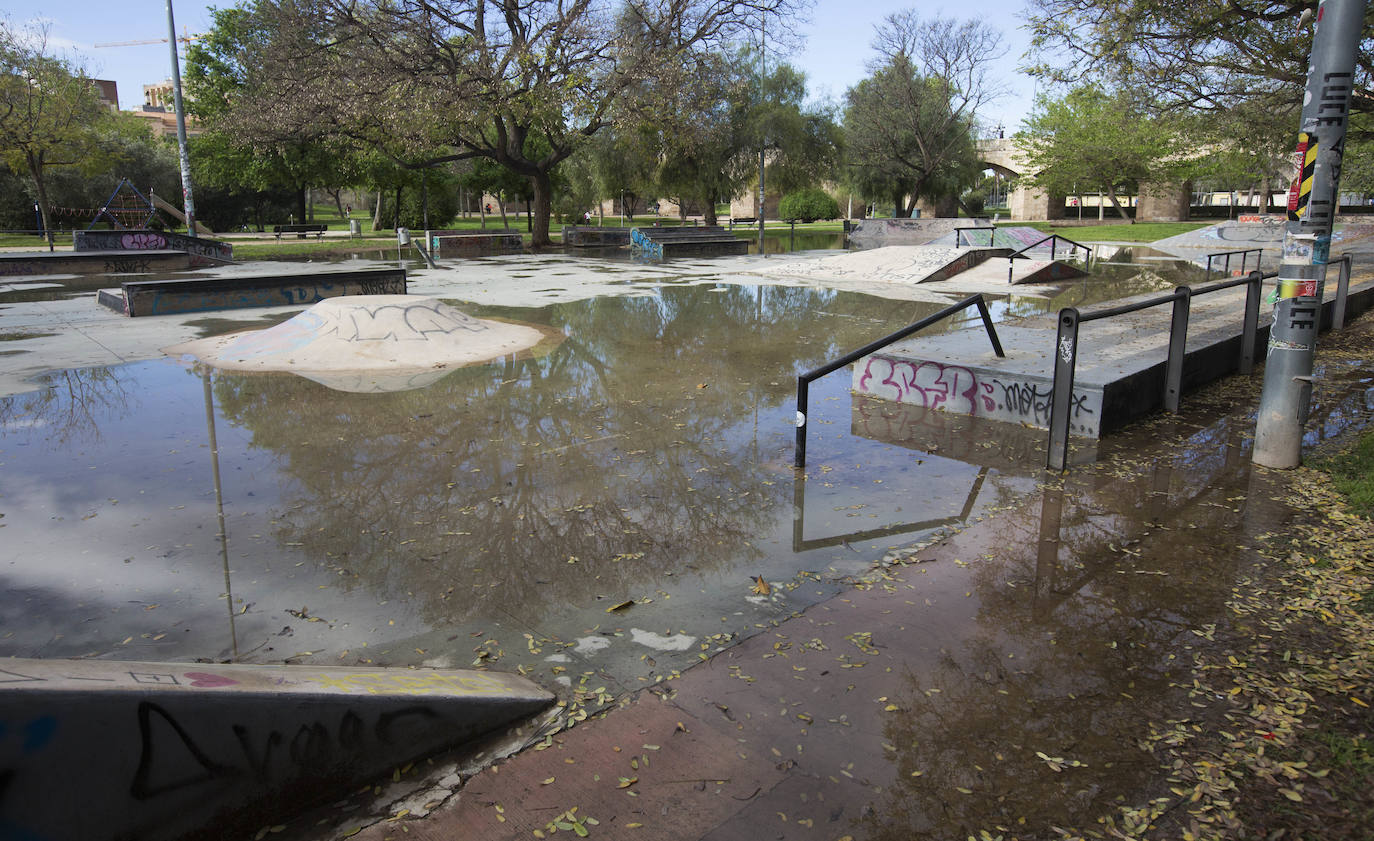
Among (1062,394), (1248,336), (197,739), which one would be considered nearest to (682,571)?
(197,739)

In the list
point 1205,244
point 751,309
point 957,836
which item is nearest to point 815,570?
point 957,836

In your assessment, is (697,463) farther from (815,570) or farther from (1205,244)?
(1205,244)

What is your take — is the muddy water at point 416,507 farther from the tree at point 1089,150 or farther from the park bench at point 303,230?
the tree at point 1089,150

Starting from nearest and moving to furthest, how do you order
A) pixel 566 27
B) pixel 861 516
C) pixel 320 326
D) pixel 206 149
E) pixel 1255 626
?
1. pixel 1255 626
2. pixel 861 516
3. pixel 320 326
4. pixel 566 27
5. pixel 206 149

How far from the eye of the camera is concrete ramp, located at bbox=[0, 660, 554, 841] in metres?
2.18

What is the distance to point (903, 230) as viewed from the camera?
3809 centimetres

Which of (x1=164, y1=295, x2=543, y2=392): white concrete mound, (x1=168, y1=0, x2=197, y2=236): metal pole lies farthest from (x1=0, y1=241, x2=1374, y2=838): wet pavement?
(x1=168, y1=0, x2=197, y2=236): metal pole

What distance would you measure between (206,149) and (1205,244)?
4378cm

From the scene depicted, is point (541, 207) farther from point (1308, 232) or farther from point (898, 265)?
point (1308, 232)

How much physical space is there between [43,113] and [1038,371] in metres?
37.2

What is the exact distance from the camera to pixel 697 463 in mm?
6543

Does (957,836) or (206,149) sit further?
(206,149)

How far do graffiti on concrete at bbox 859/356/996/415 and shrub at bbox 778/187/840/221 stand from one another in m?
57.3

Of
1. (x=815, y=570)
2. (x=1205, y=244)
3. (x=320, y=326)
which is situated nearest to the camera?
(x=815, y=570)
